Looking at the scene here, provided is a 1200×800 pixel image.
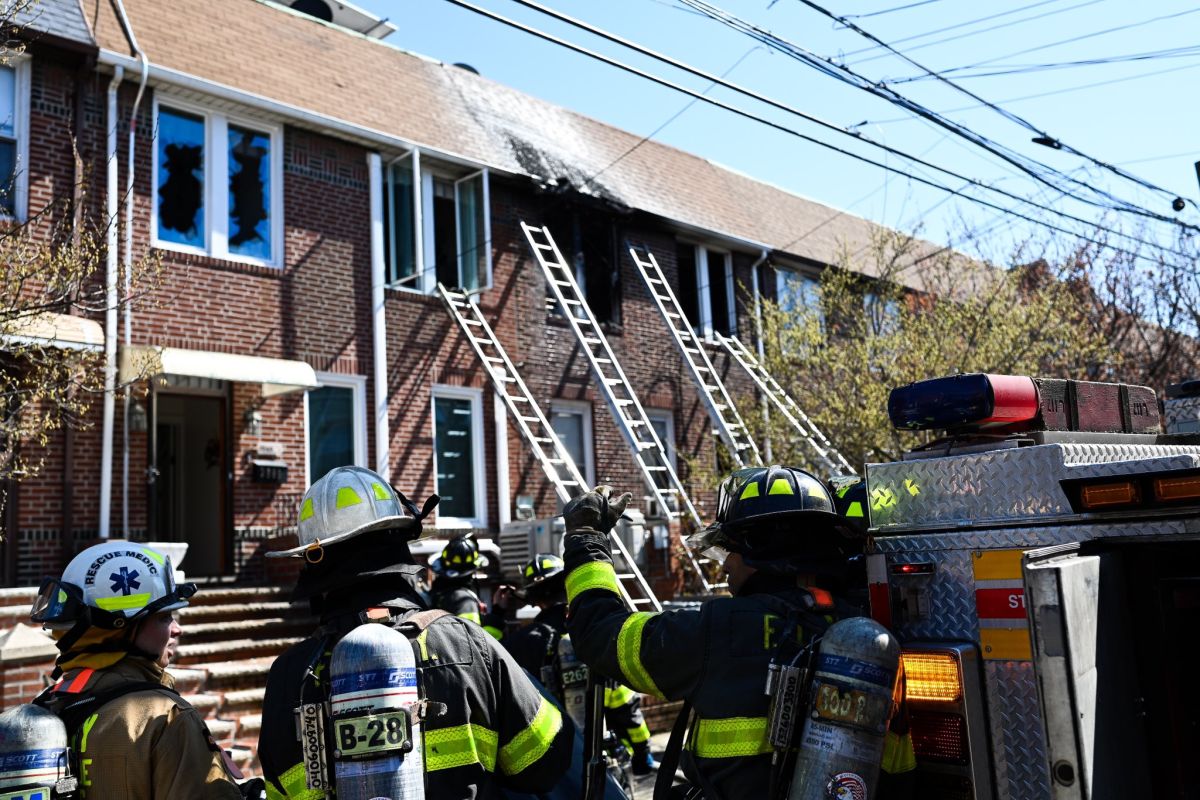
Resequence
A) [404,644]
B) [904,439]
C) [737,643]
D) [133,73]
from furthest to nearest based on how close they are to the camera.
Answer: [904,439] → [133,73] → [737,643] → [404,644]

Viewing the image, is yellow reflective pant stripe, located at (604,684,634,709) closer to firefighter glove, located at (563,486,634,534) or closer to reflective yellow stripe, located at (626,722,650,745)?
reflective yellow stripe, located at (626,722,650,745)

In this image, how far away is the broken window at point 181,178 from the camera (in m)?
11.7

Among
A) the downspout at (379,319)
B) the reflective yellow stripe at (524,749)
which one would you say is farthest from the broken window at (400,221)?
the reflective yellow stripe at (524,749)

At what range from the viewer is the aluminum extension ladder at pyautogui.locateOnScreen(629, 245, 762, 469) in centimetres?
1470

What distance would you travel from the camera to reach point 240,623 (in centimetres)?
1020

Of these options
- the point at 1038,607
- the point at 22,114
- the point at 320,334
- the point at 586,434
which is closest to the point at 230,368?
the point at 320,334

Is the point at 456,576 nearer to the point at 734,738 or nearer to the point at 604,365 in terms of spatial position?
the point at 734,738

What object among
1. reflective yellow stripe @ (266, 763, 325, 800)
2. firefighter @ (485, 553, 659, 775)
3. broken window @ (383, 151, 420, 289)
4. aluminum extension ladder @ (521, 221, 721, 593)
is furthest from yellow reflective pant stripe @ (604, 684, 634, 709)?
broken window @ (383, 151, 420, 289)

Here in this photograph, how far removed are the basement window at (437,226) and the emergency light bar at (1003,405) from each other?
34.7 ft

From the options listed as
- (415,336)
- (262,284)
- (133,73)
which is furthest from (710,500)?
(133,73)

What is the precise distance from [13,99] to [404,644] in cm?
1034

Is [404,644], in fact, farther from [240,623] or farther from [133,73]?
[133,73]

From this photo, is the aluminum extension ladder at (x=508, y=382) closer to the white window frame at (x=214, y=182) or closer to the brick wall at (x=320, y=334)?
the brick wall at (x=320, y=334)

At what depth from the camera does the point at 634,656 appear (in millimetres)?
2996
